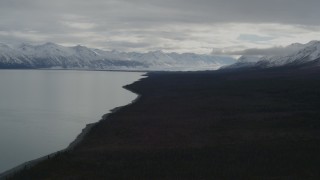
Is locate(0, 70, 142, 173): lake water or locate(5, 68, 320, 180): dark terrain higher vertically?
locate(5, 68, 320, 180): dark terrain

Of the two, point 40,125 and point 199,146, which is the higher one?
point 199,146

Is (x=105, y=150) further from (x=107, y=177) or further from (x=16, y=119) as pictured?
(x=16, y=119)

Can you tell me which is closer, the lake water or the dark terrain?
the dark terrain

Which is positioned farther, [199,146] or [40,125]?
[40,125]

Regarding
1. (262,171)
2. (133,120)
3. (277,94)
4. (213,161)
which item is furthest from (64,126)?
(277,94)

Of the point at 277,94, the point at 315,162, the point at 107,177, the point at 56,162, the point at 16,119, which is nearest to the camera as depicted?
the point at 107,177

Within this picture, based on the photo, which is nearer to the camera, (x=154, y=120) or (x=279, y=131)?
(x=279, y=131)

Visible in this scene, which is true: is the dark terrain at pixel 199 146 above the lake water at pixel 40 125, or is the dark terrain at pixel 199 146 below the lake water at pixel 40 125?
above

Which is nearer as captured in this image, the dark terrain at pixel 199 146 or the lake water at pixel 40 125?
the dark terrain at pixel 199 146
